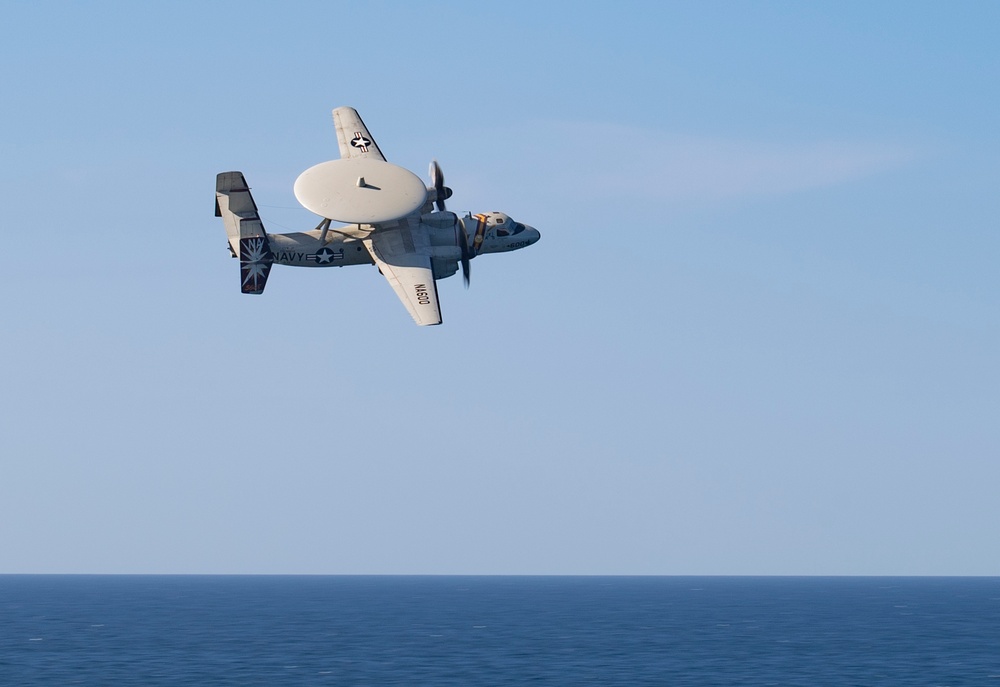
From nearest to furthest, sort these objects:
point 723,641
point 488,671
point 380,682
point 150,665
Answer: point 380,682 → point 488,671 → point 150,665 → point 723,641

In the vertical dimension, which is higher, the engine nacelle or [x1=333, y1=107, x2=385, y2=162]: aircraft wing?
[x1=333, y1=107, x2=385, y2=162]: aircraft wing

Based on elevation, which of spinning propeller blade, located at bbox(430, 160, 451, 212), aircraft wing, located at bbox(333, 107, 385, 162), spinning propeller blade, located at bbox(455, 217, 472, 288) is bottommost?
spinning propeller blade, located at bbox(455, 217, 472, 288)

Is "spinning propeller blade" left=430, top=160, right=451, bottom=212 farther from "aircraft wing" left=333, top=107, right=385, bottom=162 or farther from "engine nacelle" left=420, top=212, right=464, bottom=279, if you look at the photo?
"aircraft wing" left=333, top=107, right=385, bottom=162

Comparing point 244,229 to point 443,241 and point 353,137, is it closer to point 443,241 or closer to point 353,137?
point 443,241

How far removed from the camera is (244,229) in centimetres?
6612

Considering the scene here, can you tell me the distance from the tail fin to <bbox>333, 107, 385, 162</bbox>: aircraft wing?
12.8m

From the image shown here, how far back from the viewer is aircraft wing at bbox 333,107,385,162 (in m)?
79.8

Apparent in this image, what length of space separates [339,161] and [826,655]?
421ft

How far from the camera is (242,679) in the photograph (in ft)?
441

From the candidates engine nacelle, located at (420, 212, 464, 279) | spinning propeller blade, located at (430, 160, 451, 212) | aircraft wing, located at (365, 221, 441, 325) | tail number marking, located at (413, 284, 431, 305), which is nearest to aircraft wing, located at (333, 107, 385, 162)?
spinning propeller blade, located at (430, 160, 451, 212)

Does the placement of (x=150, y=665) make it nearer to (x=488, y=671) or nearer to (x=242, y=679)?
(x=242, y=679)

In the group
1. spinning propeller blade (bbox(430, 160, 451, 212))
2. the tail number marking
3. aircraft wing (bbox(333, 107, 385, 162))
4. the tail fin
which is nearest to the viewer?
the tail number marking

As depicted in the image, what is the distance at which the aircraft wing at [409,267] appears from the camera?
208 feet

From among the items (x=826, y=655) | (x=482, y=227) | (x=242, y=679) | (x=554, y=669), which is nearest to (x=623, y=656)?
(x=554, y=669)
